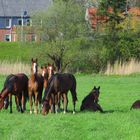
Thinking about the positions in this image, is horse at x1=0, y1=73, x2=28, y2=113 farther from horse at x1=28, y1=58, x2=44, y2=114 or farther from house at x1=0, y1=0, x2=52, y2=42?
house at x1=0, y1=0, x2=52, y2=42

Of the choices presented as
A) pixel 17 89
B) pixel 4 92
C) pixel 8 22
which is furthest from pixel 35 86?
pixel 8 22

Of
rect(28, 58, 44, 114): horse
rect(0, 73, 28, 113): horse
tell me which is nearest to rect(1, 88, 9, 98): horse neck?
rect(0, 73, 28, 113): horse

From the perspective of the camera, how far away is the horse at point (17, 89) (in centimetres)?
1941

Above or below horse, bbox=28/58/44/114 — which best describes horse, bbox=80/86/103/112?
below

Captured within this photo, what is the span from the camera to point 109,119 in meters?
16.1

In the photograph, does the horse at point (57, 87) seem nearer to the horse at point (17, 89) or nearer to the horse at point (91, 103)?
the horse at point (91, 103)

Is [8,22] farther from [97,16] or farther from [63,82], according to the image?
[63,82]

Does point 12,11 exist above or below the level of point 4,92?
below

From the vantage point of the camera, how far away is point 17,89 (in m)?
19.5

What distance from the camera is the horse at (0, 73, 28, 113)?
19.4 m

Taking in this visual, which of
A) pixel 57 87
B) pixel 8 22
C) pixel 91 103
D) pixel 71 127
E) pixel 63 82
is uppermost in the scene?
pixel 63 82

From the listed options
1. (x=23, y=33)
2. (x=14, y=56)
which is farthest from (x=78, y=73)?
(x=14, y=56)

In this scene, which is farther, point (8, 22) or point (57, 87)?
point (8, 22)

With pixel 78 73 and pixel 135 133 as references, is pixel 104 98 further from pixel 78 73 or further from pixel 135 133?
pixel 78 73
